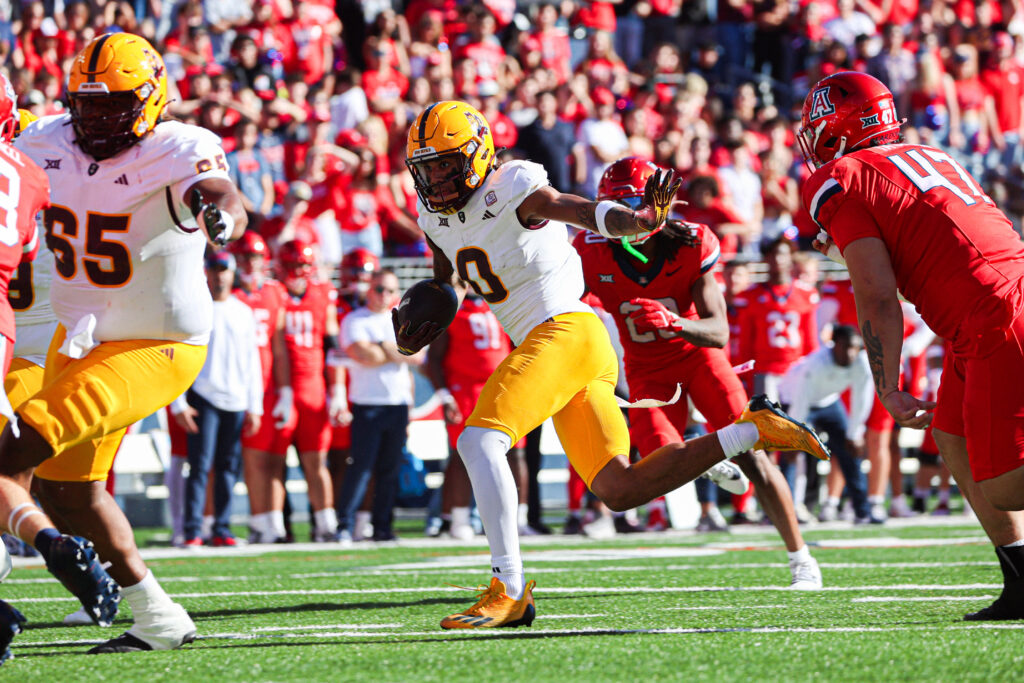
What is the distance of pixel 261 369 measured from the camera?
9.23m

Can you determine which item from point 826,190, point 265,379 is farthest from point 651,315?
point 265,379

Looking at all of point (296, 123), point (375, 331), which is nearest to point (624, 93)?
point (296, 123)

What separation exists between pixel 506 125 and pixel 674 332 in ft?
21.6

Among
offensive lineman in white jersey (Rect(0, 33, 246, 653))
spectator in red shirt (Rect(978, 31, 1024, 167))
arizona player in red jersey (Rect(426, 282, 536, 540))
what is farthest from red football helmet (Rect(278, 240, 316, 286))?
spectator in red shirt (Rect(978, 31, 1024, 167))

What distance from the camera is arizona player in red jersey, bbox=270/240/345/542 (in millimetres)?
9258

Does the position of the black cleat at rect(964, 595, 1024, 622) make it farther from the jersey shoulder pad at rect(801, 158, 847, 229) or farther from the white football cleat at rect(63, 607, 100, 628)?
the white football cleat at rect(63, 607, 100, 628)

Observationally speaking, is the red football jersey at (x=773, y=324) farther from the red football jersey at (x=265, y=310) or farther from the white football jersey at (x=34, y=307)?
the white football jersey at (x=34, y=307)

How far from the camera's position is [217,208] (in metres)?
4.02

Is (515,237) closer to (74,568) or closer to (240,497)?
(74,568)

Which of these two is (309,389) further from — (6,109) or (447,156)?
(6,109)

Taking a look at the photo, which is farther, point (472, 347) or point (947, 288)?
point (472, 347)

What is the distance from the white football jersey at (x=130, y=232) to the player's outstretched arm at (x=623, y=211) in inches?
43.6

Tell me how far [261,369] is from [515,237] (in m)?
5.02

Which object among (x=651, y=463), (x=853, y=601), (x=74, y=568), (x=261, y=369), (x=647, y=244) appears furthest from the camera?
(x=261, y=369)
